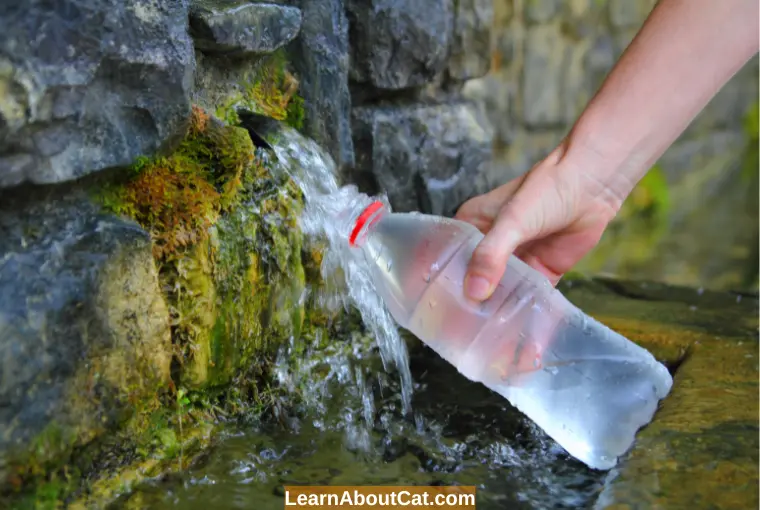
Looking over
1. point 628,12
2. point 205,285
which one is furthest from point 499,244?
point 628,12

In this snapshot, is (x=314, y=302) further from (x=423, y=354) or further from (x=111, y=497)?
(x=111, y=497)

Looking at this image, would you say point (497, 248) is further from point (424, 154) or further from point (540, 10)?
point (540, 10)

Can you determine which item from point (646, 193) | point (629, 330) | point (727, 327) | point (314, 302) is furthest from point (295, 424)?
point (646, 193)

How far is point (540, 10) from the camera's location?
2768 millimetres

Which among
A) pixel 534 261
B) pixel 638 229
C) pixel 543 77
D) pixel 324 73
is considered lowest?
pixel 638 229

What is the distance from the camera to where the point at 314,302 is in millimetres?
1889

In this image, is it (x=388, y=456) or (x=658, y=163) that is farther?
(x=658, y=163)

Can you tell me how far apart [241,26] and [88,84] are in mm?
483

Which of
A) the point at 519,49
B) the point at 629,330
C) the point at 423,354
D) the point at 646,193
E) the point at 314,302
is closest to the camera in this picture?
the point at 314,302

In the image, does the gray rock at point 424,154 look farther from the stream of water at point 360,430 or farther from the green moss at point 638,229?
the green moss at point 638,229

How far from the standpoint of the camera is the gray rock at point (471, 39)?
246 cm

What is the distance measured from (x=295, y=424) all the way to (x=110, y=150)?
65 cm

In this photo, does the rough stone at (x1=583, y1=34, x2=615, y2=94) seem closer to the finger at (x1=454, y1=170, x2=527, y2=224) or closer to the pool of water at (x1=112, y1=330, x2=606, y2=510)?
the finger at (x1=454, y1=170, x2=527, y2=224)

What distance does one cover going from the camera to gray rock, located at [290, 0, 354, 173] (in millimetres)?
1924
